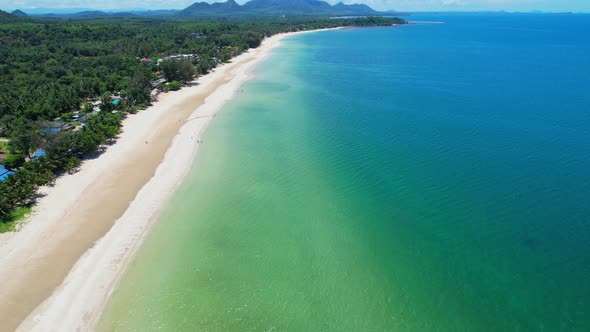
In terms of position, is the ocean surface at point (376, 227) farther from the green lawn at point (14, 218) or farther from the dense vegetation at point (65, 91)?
the dense vegetation at point (65, 91)

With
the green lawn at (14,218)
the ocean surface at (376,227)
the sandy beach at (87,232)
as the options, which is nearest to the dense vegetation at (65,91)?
the green lawn at (14,218)

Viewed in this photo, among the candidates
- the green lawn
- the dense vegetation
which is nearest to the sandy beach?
the green lawn

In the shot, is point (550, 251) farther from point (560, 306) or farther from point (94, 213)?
point (94, 213)

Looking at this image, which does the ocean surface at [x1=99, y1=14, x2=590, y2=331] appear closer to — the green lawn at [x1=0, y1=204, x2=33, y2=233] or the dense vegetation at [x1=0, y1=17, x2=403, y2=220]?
the green lawn at [x1=0, y1=204, x2=33, y2=233]

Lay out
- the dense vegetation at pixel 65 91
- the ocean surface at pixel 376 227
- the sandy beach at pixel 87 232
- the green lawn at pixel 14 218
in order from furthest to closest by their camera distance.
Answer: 1. the dense vegetation at pixel 65 91
2. the green lawn at pixel 14 218
3. the ocean surface at pixel 376 227
4. the sandy beach at pixel 87 232

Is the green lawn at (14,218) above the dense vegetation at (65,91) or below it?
below

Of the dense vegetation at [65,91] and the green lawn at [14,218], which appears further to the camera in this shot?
the dense vegetation at [65,91]

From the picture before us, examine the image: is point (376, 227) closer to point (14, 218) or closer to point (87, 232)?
point (87, 232)
